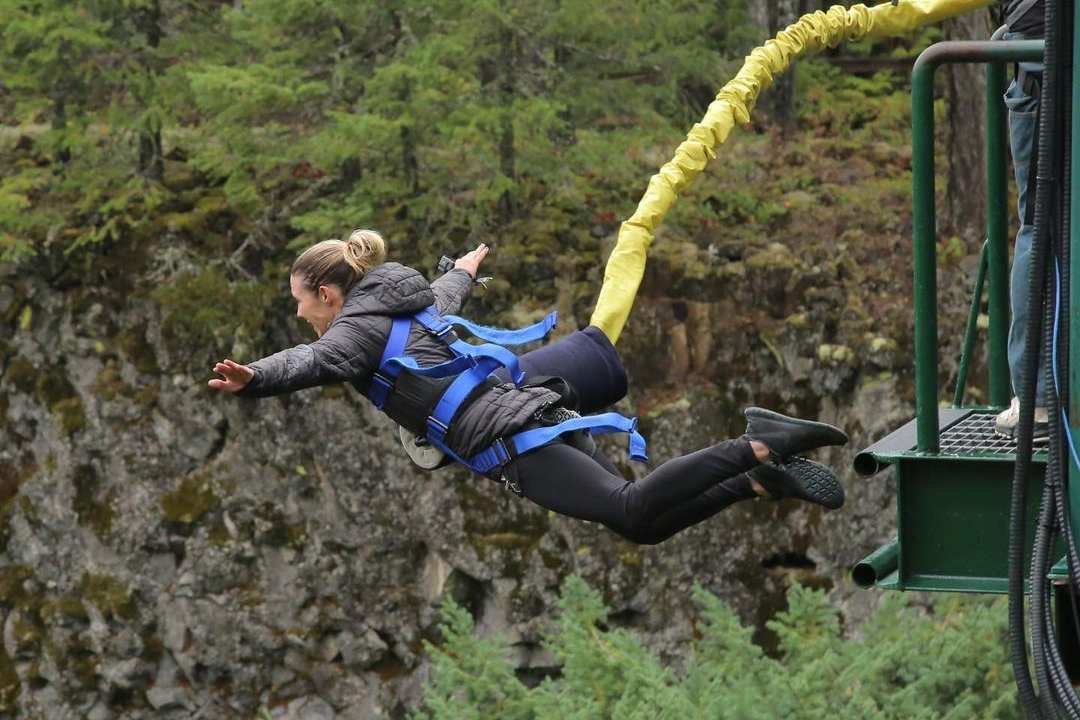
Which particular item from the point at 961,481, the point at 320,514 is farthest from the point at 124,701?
the point at 961,481

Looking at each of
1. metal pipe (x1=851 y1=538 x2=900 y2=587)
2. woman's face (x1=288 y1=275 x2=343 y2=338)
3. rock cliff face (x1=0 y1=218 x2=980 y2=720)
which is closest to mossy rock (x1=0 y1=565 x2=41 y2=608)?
rock cliff face (x1=0 y1=218 x2=980 y2=720)

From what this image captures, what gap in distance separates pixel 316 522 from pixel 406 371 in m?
9.68

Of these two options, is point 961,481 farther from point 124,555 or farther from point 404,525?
point 124,555

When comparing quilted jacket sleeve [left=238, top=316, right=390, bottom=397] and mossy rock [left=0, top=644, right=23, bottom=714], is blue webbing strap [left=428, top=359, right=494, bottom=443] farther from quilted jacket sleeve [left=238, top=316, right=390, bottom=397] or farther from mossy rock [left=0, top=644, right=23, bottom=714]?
mossy rock [left=0, top=644, right=23, bottom=714]

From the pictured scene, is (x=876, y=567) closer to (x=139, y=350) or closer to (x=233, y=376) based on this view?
(x=233, y=376)

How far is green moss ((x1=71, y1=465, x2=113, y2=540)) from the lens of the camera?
14727 millimetres

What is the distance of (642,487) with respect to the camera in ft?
16.4

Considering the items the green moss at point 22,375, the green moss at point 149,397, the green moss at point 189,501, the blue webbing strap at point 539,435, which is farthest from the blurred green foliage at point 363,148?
the blue webbing strap at point 539,435

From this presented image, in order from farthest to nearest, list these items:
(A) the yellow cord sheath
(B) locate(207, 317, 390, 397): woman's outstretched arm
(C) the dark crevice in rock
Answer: (C) the dark crevice in rock < (A) the yellow cord sheath < (B) locate(207, 317, 390, 397): woman's outstretched arm

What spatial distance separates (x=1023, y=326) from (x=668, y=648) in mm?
9843

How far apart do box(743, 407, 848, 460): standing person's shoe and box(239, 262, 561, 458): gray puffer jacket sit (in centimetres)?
89

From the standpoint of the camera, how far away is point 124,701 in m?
14.8

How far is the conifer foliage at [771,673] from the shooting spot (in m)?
9.88

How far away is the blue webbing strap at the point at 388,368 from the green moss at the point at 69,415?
1021 cm
